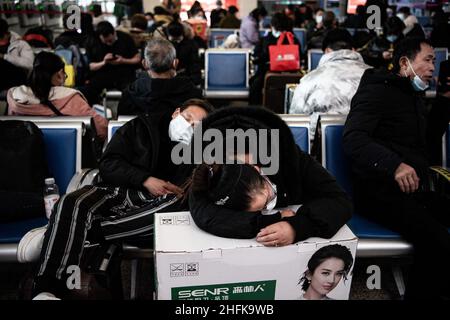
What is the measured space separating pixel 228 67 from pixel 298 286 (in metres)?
4.16

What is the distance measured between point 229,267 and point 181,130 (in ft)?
3.00

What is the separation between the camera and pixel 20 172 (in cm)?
218

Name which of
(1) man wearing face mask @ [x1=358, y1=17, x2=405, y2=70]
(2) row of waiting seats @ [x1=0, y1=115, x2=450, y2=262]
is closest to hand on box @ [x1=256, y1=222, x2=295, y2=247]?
(2) row of waiting seats @ [x1=0, y1=115, x2=450, y2=262]

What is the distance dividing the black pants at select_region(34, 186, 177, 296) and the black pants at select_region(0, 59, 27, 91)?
3278mm

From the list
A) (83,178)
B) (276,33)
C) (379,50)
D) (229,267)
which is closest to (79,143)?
(83,178)

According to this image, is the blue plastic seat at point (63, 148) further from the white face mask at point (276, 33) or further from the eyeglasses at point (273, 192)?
the white face mask at point (276, 33)

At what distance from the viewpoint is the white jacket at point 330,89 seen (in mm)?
3043

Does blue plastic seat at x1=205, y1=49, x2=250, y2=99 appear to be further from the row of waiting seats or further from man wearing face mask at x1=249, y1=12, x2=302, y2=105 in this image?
the row of waiting seats

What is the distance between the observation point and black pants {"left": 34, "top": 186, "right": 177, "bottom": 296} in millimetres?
1674

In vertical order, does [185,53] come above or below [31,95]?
above

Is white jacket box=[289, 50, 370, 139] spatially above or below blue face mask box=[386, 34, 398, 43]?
below

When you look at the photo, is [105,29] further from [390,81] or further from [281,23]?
[390,81]

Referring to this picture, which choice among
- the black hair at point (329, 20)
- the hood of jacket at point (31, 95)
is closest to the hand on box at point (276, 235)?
the hood of jacket at point (31, 95)

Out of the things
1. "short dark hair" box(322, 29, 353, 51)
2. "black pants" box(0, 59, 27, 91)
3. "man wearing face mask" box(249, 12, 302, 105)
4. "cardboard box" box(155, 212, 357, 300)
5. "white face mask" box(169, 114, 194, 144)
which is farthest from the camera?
"man wearing face mask" box(249, 12, 302, 105)
